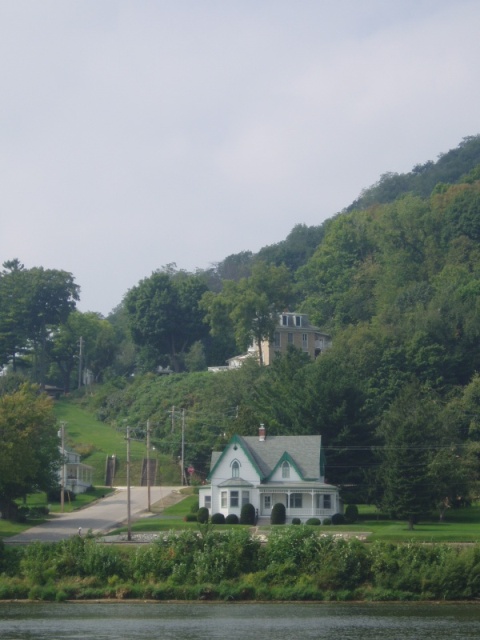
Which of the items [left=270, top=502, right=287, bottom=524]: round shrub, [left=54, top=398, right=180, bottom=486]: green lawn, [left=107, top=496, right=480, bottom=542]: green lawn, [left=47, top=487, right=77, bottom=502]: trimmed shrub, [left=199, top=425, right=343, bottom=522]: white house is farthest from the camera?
[left=54, top=398, right=180, bottom=486]: green lawn

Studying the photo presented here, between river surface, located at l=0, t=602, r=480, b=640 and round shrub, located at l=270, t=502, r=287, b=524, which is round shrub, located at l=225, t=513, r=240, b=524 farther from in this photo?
river surface, located at l=0, t=602, r=480, b=640

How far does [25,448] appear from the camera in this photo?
238 ft

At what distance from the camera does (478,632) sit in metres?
45.5

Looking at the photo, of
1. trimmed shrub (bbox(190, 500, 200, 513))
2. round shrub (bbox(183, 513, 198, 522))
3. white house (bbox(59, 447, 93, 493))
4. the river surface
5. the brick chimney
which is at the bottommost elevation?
the river surface

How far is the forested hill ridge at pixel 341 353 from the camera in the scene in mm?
78688

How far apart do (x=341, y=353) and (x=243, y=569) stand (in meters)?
47.9

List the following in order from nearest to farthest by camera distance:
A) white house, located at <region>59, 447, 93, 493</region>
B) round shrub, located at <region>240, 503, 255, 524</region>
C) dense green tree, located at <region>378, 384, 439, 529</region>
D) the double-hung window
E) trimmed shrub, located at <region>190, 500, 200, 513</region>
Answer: dense green tree, located at <region>378, 384, 439, 529</region>
round shrub, located at <region>240, 503, 255, 524</region>
the double-hung window
trimmed shrub, located at <region>190, 500, 200, 513</region>
white house, located at <region>59, 447, 93, 493</region>

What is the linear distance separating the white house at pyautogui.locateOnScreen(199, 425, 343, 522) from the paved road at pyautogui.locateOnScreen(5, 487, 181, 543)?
5.19m

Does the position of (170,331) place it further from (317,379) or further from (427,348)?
(317,379)

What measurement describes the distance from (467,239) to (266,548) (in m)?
75.8

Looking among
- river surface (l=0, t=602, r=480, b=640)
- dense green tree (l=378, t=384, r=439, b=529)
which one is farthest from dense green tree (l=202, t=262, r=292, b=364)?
river surface (l=0, t=602, r=480, b=640)

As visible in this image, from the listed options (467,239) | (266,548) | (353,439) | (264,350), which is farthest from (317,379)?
(467,239)

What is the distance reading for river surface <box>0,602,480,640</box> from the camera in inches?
1812

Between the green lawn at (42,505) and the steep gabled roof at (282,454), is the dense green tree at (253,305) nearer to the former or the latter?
the green lawn at (42,505)
